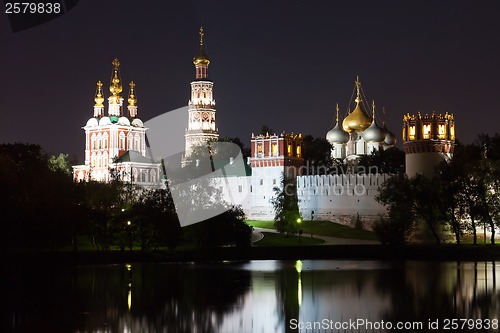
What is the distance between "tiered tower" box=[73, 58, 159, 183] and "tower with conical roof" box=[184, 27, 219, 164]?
5.59 metres

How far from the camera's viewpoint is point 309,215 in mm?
73062

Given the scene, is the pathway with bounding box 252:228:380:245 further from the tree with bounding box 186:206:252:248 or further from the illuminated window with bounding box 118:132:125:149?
the illuminated window with bounding box 118:132:125:149

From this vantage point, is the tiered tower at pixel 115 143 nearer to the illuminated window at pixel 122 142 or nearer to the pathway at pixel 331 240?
the illuminated window at pixel 122 142

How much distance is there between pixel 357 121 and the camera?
281 feet

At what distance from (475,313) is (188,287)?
10256 millimetres

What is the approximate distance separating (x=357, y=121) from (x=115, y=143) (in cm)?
2887

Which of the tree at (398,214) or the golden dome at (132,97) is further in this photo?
the golden dome at (132,97)

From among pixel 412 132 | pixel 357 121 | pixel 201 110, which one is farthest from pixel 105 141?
pixel 412 132

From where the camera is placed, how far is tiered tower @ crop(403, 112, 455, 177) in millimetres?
61125

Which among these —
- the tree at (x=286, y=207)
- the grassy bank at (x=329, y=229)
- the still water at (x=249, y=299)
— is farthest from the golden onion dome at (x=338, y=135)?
the still water at (x=249, y=299)

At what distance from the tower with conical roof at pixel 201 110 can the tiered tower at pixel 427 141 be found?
4338cm

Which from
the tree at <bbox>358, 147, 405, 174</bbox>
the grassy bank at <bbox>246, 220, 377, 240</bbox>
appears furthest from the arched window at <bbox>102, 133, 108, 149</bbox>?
the grassy bank at <bbox>246, 220, 377, 240</bbox>

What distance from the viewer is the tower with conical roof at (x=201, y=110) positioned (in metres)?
104

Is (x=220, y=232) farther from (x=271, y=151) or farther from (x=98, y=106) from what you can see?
(x=98, y=106)
